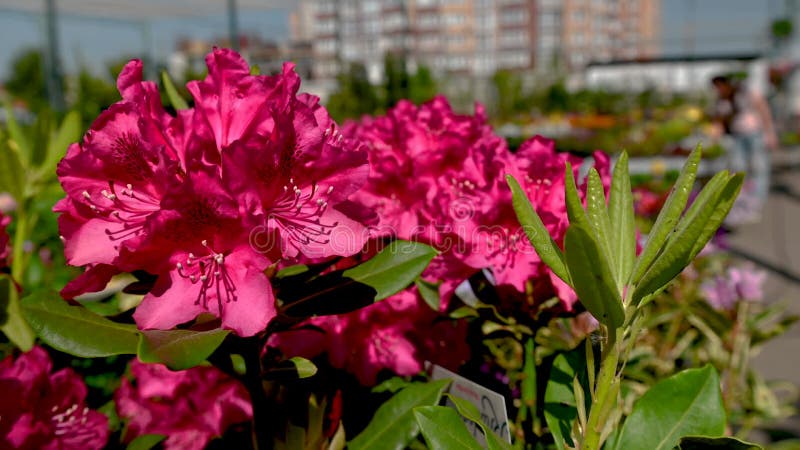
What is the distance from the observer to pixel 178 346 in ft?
2.20

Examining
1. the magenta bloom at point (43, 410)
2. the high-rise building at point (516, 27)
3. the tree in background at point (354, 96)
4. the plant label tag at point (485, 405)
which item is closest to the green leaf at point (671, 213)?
the plant label tag at point (485, 405)

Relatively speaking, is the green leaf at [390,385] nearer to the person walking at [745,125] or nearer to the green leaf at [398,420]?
the green leaf at [398,420]

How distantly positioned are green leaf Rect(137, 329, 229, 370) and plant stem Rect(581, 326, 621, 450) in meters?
0.36

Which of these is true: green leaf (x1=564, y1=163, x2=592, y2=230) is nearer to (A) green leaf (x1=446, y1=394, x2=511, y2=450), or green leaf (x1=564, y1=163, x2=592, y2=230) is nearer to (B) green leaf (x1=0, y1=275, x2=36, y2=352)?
(A) green leaf (x1=446, y1=394, x2=511, y2=450)

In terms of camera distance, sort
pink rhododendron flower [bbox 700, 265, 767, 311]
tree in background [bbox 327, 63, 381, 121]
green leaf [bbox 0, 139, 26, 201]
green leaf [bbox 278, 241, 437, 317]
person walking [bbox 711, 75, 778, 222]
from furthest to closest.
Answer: tree in background [bbox 327, 63, 381, 121], person walking [bbox 711, 75, 778, 222], pink rhododendron flower [bbox 700, 265, 767, 311], green leaf [bbox 0, 139, 26, 201], green leaf [bbox 278, 241, 437, 317]

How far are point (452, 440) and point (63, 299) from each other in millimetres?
450

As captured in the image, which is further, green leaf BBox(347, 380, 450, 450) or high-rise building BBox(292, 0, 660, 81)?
high-rise building BBox(292, 0, 660, 81)

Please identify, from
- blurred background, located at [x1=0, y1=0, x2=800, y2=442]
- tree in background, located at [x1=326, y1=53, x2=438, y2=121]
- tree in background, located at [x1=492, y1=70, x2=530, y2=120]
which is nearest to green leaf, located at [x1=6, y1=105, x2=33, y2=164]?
blurred background, located at [x1=0, y1=0, x2=800, y2=442]

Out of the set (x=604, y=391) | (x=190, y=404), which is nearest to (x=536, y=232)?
(x=604, y=391)

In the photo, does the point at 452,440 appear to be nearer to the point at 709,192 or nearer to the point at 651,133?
the point at 709,192

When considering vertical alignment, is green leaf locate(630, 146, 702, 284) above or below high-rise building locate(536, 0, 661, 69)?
below

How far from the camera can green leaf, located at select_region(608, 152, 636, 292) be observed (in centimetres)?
71

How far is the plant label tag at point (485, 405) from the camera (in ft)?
2.98

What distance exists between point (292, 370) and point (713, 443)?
44cm
